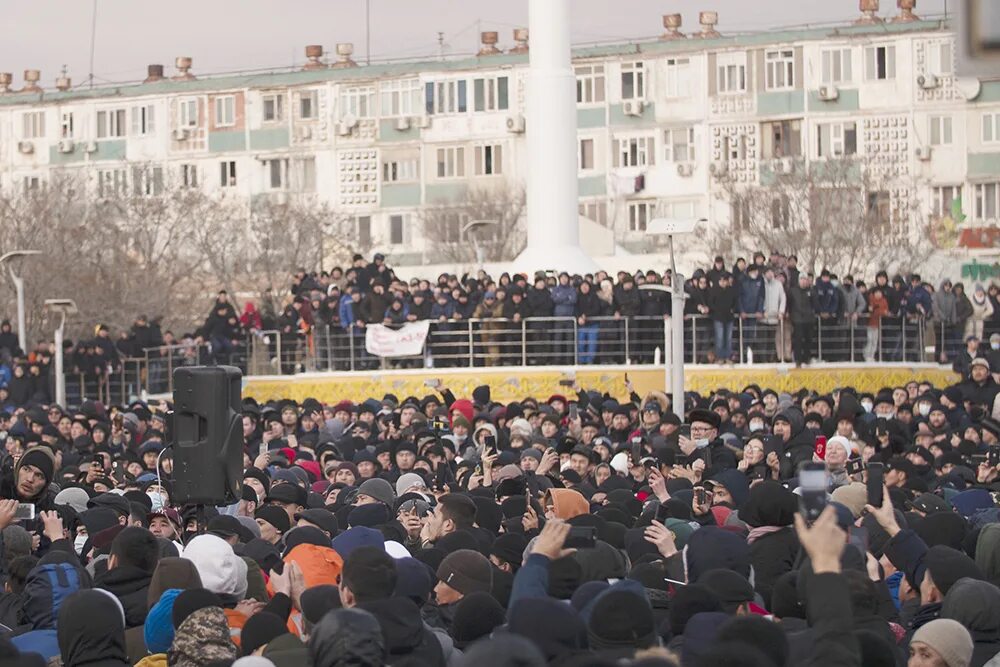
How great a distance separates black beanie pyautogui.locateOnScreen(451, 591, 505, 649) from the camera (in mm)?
9234

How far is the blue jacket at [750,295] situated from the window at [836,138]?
111ft

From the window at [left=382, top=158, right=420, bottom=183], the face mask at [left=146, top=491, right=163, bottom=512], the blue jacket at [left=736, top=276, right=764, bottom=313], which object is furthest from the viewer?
the window at [left=382, top=158, right=420, bottom=183]

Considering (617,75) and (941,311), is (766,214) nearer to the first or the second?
(617,75)

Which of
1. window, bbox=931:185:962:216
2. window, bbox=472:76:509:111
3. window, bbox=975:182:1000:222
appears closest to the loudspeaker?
window, bbox=931:185:962:216

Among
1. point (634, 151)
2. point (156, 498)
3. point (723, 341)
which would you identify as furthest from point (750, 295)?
point (634, 151)

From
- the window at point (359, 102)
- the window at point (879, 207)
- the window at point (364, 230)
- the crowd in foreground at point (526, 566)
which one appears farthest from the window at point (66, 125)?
the crowd in foreground at point (526, 566)

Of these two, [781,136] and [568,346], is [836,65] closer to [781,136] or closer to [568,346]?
[781,136]

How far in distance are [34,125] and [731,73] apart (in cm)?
2531

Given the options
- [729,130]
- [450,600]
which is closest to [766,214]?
[729,130]

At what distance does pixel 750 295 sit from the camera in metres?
34.1

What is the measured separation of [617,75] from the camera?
232 ft

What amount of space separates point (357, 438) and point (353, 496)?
8305mm

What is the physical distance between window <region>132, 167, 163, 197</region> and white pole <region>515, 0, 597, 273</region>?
26.8 m

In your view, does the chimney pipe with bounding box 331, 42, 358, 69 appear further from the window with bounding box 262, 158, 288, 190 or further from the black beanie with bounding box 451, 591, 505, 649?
the black beanie with bounding box 451, 591, 505, 649
